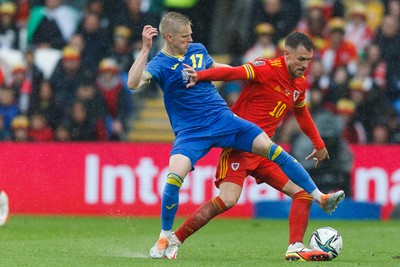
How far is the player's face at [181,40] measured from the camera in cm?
1021

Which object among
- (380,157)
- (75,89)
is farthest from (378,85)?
(75,89)

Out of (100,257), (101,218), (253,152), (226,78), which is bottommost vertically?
(101,218)

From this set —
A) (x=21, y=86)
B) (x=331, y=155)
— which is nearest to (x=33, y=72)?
(x=21, y=86)

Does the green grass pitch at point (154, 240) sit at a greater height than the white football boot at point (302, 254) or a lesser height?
lesser

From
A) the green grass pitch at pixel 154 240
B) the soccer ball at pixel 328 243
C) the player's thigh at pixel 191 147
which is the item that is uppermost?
the player's thigh at pixel 191 147

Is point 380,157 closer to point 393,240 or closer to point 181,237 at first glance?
point 393,240

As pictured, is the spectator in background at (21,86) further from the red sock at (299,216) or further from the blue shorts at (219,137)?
the red sock at (299,216)

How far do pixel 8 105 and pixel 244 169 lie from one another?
868 cm

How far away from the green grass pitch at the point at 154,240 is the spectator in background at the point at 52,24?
3.69 meters

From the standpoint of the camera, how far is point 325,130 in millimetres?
16812

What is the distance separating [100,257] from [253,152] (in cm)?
169

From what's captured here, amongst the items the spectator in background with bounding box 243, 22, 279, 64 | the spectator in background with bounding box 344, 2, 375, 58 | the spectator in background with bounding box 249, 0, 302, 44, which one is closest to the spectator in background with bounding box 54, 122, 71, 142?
the spectator in background with bounding box 243, 22, 279, 64

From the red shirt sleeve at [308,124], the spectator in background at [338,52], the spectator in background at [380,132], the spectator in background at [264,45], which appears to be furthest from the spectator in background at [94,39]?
the red shirt sleeve at [308,124]

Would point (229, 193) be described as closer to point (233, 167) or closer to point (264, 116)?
point (233, 167)
